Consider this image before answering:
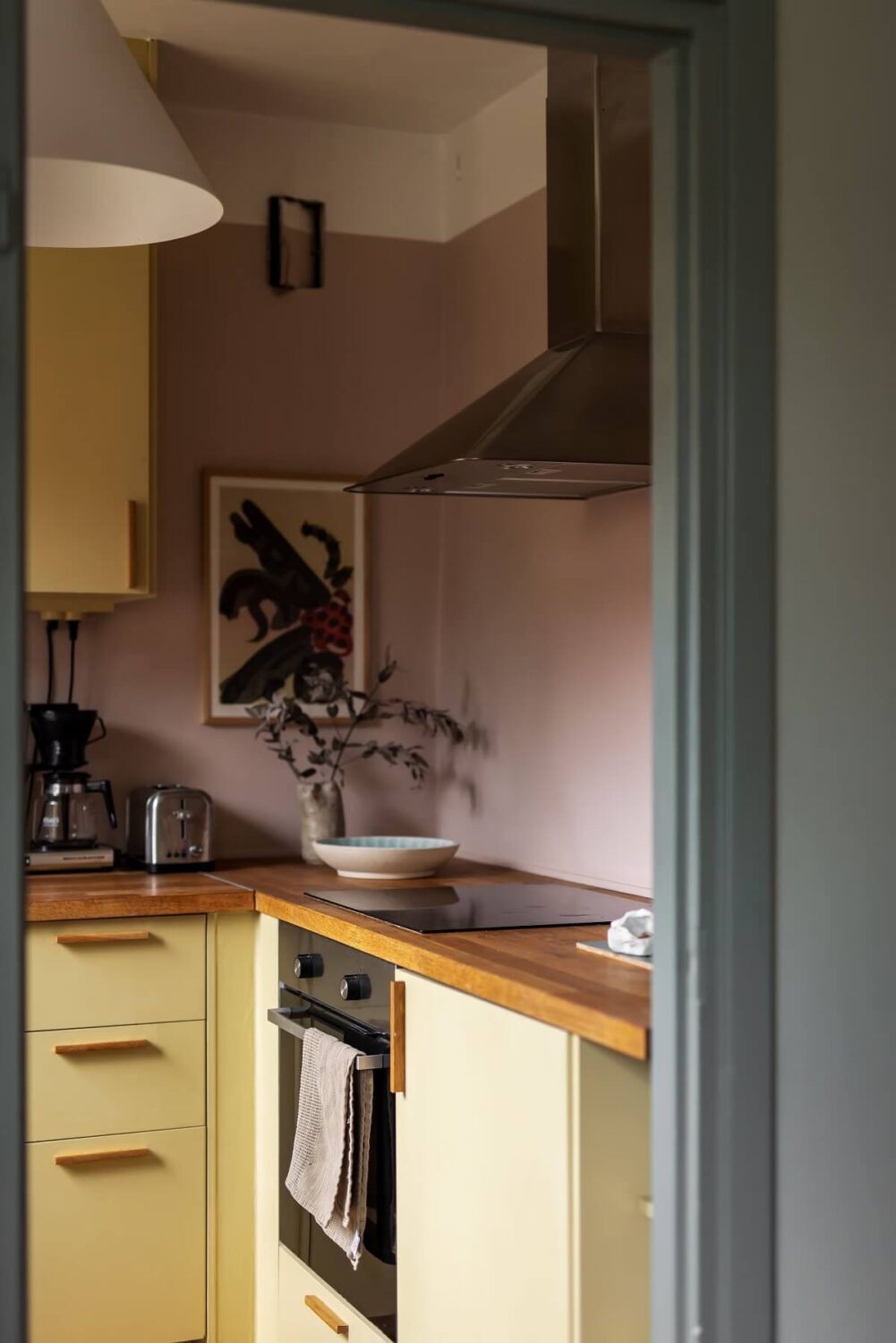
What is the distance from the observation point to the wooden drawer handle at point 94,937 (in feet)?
10.0

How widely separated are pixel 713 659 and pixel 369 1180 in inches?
56.2

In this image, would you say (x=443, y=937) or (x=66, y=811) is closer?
(x=443, y=937)

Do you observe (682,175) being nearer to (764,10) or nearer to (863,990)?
(764,10)

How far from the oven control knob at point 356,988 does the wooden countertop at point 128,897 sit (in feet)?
1.69

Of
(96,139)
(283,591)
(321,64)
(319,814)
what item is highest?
(321,64)

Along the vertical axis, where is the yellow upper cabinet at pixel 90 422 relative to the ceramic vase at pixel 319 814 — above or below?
above

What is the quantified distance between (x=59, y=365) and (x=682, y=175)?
78.0 inches

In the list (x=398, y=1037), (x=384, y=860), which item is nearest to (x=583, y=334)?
(x=384, y=860)

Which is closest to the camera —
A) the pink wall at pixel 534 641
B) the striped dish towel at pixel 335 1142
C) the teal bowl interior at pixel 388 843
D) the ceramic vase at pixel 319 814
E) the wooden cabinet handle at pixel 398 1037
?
the wooden cabinet handle at pixel 398 1037

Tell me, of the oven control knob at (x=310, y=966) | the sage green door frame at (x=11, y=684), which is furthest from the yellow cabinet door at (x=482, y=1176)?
the sage green door frame at (x=11, y=684)

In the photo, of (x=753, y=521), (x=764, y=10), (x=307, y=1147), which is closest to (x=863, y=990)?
(x=753, y=521)

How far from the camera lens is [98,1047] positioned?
307cm

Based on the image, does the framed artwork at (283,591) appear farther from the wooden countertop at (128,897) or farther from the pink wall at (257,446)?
the wooden countertop at (128,897)

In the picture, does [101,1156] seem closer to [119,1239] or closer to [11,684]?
[119,1239]
